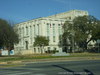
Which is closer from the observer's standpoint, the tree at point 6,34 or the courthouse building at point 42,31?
the tree at point 6,34

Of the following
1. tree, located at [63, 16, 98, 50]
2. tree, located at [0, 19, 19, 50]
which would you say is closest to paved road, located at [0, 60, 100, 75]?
tree, located at [0, 19, 19, 50]

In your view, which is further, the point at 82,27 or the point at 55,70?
the point at 82,27

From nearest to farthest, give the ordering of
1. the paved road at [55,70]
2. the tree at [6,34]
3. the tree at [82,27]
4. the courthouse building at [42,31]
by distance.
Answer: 1. the paved road at [55,70]
2. the tree at [6,34]
3. the tree at [82,27]
4. the courthouse building at [42,31]

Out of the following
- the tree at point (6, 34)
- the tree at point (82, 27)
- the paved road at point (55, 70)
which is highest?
the tree at point (82, 27)

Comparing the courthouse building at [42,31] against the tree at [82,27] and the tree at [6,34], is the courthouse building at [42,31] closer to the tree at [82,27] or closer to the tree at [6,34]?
the tree at [82,27]

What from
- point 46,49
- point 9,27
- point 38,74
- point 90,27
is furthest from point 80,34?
point 38,74

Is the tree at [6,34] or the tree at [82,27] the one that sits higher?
the tree at [82,27]

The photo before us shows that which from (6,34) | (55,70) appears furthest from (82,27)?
(55,70)

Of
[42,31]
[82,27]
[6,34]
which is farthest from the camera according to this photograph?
[42,31]

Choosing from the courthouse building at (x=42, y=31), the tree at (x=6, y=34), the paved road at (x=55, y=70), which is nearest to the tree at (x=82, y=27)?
the courthouse building at (x=42, y=31)

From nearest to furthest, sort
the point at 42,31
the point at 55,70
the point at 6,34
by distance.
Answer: the point at 55,70
the point at 6,34
the point at 42,31

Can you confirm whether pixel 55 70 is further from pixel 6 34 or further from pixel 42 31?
pixel 42 31

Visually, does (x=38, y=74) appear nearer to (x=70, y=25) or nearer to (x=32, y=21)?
(x=70, y=25)

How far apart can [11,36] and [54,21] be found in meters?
41.8
